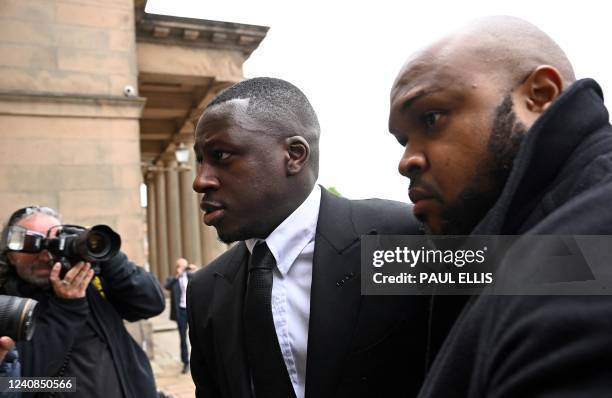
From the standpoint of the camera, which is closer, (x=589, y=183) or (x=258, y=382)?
(x=589, y=183)

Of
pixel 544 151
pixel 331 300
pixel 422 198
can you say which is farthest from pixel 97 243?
pixel 544 151

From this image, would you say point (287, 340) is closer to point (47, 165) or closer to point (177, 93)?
point (47, 165)

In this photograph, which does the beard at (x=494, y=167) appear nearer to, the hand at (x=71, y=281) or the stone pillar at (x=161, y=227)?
the hand at (x=71, y=281)

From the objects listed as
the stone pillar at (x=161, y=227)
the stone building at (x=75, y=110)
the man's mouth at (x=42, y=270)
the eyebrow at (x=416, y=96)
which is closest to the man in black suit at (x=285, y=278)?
the eyebrow at (x=416, y=96)

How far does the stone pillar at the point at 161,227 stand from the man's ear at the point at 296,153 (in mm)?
15010

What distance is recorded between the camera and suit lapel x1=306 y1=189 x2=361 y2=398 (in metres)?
1.42

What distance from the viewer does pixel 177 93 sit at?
10.5 metres

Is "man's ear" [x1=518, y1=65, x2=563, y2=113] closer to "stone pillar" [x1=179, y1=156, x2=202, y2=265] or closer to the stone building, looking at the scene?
the stone building

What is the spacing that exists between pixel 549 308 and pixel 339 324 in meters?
0.94

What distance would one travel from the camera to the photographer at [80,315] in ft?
7.50

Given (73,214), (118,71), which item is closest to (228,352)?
(73,214)

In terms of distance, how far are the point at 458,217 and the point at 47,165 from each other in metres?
6.63

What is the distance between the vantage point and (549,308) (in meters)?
0.58

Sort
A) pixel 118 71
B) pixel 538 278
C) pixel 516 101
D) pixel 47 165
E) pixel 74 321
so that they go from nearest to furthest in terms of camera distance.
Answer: pixel 538 278 → pixel 516 101 → pixel 74 321 → pixel 47 165 → pixel 118 71
